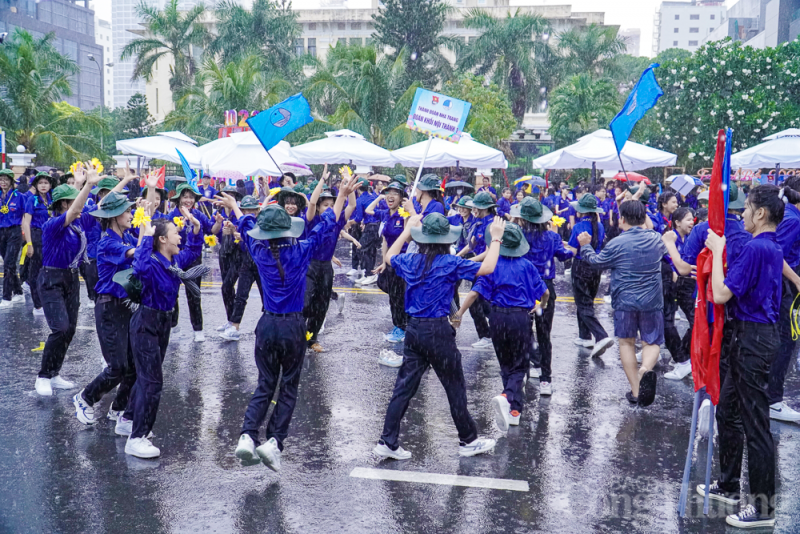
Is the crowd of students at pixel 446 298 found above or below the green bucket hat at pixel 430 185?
below

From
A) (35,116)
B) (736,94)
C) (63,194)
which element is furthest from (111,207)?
(35,116)

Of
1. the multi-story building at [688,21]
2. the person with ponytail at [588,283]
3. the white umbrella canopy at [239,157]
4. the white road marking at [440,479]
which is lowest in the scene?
the white road marking at [440,479]

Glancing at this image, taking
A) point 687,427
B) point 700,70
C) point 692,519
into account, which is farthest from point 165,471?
point 700,70

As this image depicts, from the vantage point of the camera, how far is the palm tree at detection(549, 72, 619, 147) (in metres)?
36.5

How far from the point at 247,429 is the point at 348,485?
842 mm

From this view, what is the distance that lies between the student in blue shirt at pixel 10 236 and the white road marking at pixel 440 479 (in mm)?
8339

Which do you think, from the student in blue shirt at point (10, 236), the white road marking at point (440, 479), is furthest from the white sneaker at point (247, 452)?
the student in blue shirt at point (10, 236)

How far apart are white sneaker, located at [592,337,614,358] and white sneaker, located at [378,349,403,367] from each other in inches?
89.8

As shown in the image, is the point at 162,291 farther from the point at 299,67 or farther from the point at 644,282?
the point at 299,67

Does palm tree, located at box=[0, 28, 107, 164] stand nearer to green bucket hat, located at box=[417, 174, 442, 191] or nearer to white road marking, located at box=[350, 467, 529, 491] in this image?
green bucket hat, located at box=[417, 174, 442, 191]

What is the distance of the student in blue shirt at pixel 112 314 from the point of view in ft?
20.9

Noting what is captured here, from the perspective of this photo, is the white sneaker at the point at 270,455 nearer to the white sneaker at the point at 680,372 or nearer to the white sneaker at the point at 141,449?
the white sneaker at the point at 141,449

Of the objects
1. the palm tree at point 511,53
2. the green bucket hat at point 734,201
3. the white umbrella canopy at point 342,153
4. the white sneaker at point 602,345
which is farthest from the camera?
the palm tree at point 511,53

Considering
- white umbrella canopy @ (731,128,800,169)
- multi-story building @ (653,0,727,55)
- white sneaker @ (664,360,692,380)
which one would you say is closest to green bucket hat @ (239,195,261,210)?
white sneaker @ (664,360,692,380)
